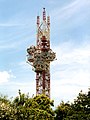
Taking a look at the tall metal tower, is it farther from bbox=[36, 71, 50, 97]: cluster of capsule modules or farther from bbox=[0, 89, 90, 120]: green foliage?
bbox=[0, 89, 90, 120]: green foliage

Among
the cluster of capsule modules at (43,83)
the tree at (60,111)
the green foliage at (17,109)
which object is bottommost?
the green foliage at (17,109)

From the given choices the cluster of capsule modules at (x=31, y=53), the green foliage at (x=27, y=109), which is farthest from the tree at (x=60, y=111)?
the cluster of capsule modules at (x=31, y=53)

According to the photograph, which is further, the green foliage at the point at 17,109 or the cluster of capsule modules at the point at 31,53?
the cluster of capsule modules at the point at 31,53

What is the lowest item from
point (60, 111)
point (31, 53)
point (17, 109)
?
point (17, 109)

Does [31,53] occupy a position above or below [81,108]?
above

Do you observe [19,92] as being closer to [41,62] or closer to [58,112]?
[58,112]

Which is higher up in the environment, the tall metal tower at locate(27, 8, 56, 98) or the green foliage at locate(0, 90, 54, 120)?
the tall metal tower at locate(27, 8, 56, 98)

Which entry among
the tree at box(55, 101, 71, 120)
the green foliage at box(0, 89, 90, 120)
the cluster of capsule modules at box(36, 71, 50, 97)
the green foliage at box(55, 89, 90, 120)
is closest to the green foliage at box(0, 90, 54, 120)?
the green foliage at box(0, 89, 90, 120)

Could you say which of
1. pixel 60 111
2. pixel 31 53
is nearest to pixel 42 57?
pixel 31 53

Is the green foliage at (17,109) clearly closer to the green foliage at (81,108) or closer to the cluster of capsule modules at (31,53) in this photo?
the green foliage at (81,108)

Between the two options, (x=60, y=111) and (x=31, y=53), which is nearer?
(x=60, y=111)

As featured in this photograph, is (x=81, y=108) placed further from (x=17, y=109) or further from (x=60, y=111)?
(x=60, y=111)

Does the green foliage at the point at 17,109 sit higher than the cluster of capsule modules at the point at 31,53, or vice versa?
the cluster of capsule modules at the point at 31,53

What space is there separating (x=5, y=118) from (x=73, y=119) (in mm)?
12342
